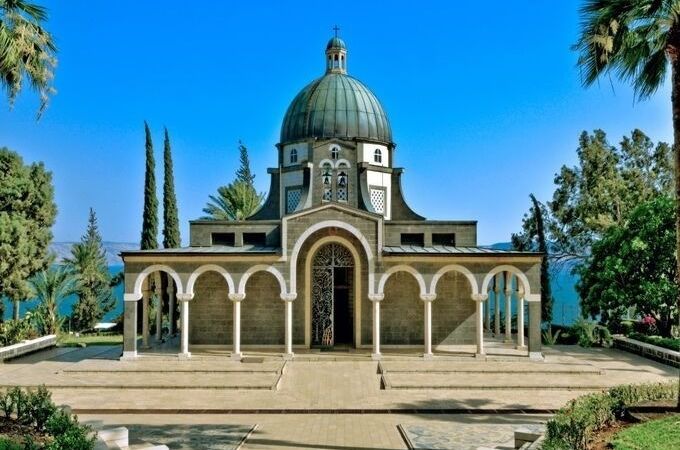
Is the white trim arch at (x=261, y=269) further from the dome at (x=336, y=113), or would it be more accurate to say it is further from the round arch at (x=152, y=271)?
the dome at (x=336, y=113)

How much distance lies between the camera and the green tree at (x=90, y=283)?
4351 cm

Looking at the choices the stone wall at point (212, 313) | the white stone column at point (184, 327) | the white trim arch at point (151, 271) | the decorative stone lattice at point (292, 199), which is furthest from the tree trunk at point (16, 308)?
the decorative stone lattice at point (292, 199)

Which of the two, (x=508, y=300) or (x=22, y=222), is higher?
(x=22, y=222)

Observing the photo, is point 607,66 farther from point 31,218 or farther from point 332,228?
point 31,218

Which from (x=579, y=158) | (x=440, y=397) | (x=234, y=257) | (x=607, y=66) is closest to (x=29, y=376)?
(x=234, y=257)

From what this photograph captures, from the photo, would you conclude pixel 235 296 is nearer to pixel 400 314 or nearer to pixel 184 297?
pixel 184 297

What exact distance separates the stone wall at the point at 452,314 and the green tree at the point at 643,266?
22.5ft

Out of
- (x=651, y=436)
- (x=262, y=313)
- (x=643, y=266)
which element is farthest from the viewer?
(x=643, y=266)

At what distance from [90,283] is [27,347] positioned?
50.5 feet

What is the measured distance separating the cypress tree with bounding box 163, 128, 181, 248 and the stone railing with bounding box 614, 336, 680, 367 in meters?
25.5

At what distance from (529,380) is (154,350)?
50.4 ft

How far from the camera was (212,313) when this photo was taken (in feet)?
98.2

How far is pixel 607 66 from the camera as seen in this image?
14422mm

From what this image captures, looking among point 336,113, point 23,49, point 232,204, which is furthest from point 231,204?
point 23,49
